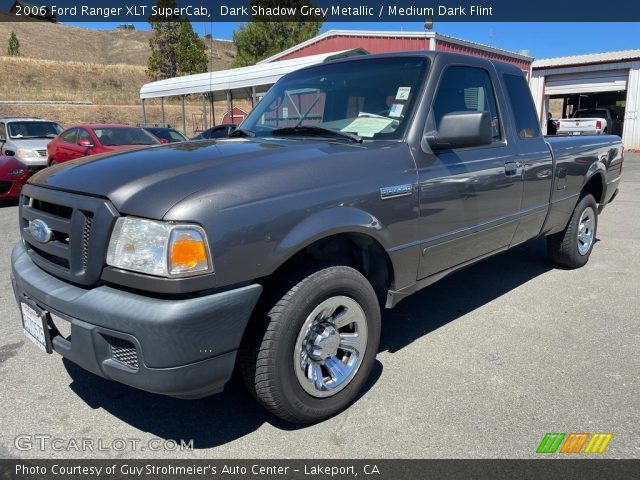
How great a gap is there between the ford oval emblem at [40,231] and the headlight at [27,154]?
38.7 ft

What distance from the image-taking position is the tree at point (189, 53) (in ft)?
111

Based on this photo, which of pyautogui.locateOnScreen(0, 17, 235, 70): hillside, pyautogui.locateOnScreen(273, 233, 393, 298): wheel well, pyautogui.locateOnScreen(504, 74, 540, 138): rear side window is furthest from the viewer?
pyautogui.locateOnScreen(0, 17, 235, 70): hillside

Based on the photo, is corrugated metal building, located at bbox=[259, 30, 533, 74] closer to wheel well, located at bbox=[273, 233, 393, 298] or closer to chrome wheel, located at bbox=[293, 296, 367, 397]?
wheel well, located at bbox=[273, 233, 393, 298]

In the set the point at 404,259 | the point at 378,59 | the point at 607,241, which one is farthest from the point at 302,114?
the point at 607,241

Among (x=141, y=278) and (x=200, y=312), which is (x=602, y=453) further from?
(x=141, y=278)

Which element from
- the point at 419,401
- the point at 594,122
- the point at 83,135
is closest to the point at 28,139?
the point at 83,135

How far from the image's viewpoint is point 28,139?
1366 cm

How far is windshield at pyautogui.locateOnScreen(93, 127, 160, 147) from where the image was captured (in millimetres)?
11859

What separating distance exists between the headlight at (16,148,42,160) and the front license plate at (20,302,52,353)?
11742 millimetres

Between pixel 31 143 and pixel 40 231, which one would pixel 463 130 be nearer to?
pixel 40 231

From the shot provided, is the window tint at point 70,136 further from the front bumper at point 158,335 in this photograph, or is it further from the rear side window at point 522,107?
the front bumper at point 158,335

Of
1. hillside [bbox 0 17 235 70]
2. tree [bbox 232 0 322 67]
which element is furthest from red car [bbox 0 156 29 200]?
hillside [bbox 0 17 235 70]

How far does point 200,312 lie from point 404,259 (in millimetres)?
1337

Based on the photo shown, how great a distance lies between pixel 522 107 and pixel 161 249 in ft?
10.8
